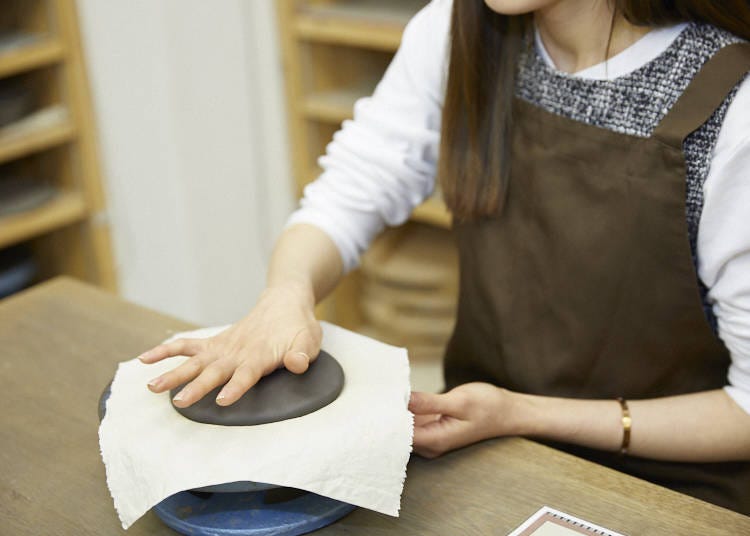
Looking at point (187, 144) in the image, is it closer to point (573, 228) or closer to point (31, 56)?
point (31, 56)

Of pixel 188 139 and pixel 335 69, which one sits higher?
pixel 335 69

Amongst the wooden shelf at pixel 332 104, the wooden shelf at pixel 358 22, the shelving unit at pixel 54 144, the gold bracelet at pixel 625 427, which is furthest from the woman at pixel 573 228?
the shelving unit at pixel 54 144

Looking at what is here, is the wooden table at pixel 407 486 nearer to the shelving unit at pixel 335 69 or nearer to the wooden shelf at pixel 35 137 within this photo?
the wooden shelf at pixel 35 137

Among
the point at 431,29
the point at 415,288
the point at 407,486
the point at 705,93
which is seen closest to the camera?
the point at 407,486

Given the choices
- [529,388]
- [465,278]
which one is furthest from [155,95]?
[529,388]

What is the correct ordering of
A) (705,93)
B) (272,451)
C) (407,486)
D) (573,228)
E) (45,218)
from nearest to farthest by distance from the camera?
(272,451) < (407,486) < (705,93) < (573,228) < (45,218)

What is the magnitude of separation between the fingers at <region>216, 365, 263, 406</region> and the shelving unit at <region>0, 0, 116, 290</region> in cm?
131

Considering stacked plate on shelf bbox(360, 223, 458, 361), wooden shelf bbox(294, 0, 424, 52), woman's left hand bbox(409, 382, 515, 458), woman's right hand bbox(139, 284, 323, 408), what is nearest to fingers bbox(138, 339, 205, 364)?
woman's right hand bbox(139, 284, 323, 408)

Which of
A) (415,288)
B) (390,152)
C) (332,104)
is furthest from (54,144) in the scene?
(390,152)

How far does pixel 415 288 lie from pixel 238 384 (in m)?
1.46

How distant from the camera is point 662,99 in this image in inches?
39.5

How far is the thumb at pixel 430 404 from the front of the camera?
87 cm

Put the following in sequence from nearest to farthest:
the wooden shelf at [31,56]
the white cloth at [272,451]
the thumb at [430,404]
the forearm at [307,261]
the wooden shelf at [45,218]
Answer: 1. the white cloth at [272,451]
2. the thumb at [430,404]
3. the forearm at [307,261]
4. the wooden shelf at [31,56]
5. the wooden shelf at [45,218]

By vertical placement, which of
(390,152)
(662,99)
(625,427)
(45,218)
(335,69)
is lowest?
(45,218)
